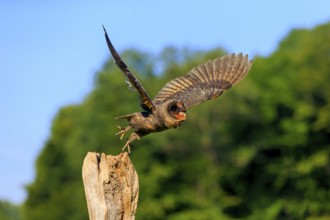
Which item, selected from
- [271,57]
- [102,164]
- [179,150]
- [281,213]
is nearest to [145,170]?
[179,150]

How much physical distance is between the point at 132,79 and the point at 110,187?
183 centimetres

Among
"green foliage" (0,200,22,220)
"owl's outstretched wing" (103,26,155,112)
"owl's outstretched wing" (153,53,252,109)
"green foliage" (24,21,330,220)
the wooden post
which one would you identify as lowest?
the wooden post

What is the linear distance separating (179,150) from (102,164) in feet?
164

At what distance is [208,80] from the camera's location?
17484 mm

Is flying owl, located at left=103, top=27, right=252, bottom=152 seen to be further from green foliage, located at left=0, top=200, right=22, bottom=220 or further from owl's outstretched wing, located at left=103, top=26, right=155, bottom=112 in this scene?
green foliage, located at left=0, top=200, right=22, bottom=220

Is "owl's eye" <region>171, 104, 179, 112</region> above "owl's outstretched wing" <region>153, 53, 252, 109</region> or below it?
below

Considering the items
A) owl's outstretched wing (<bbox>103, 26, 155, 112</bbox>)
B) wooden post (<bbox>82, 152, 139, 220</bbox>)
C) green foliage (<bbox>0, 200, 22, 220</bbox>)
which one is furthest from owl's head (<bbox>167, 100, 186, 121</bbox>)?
green foliage (<bbox>0, 200, 22, 220</bbox>)

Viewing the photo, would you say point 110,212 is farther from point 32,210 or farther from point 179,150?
point 32,210

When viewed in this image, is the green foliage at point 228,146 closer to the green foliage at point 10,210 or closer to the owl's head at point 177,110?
the green foliage at point 10,210

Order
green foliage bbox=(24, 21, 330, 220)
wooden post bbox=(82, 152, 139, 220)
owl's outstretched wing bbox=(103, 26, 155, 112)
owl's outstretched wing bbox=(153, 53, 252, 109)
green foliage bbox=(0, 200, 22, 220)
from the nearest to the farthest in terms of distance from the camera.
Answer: wooden post bbox=(82, 152, 139, 220)
owl's outstretched wing bbox=(103, 26, 155, 112)
owl's outstretched wing bbox=(153, 53, 252, 109)
green foliage bbox=(24, 21, 330, 220)
green foliage bbox=(0, 200, 22, 220)

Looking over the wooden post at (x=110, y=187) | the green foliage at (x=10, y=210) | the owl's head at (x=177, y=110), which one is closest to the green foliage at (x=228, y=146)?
the green foliage at (x=10, y=210)

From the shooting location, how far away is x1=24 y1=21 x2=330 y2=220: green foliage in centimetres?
6062

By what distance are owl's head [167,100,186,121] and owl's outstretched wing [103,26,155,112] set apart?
0.22 metres

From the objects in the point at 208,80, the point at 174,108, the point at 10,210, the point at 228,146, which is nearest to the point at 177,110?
the point at 174,108
